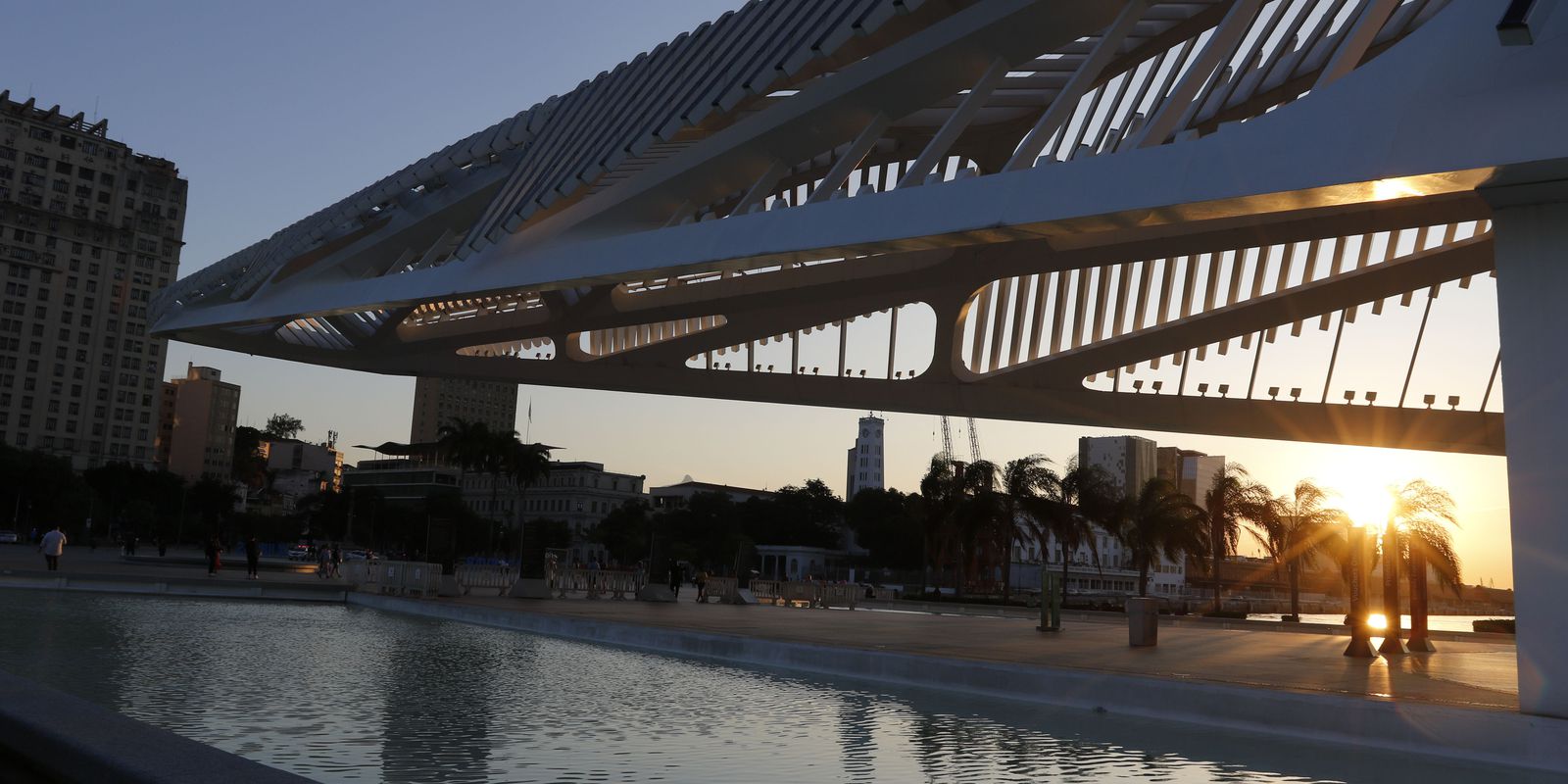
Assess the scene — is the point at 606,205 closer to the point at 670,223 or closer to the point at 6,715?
the point at 670,223

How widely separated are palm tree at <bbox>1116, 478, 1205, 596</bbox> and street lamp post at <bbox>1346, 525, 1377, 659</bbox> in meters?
23.8

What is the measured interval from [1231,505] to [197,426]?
137 metres

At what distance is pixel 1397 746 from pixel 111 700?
7.71m

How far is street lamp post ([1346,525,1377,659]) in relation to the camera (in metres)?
14.7

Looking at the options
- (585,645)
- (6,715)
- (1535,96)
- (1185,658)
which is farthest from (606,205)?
(6,715)

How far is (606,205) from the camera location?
15281 mm

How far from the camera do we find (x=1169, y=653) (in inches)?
558

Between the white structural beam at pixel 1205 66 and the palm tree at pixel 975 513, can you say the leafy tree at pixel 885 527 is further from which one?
the white structural beam at pixel 1205 66

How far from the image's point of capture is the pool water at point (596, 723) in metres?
5.96

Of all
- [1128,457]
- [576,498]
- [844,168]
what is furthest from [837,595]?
[1128,457]

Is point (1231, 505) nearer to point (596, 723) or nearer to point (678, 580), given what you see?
point (678, 580)

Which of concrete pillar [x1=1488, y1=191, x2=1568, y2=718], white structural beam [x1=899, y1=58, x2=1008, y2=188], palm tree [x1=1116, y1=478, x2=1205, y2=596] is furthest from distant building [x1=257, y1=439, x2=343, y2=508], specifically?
concrete pillar [x1=1488, y1=191, x2=1568, y2=718]

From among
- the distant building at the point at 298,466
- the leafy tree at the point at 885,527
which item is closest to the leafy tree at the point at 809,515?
the leafy tree at the point at 885,527

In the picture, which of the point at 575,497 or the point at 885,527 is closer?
the point at 885,527
